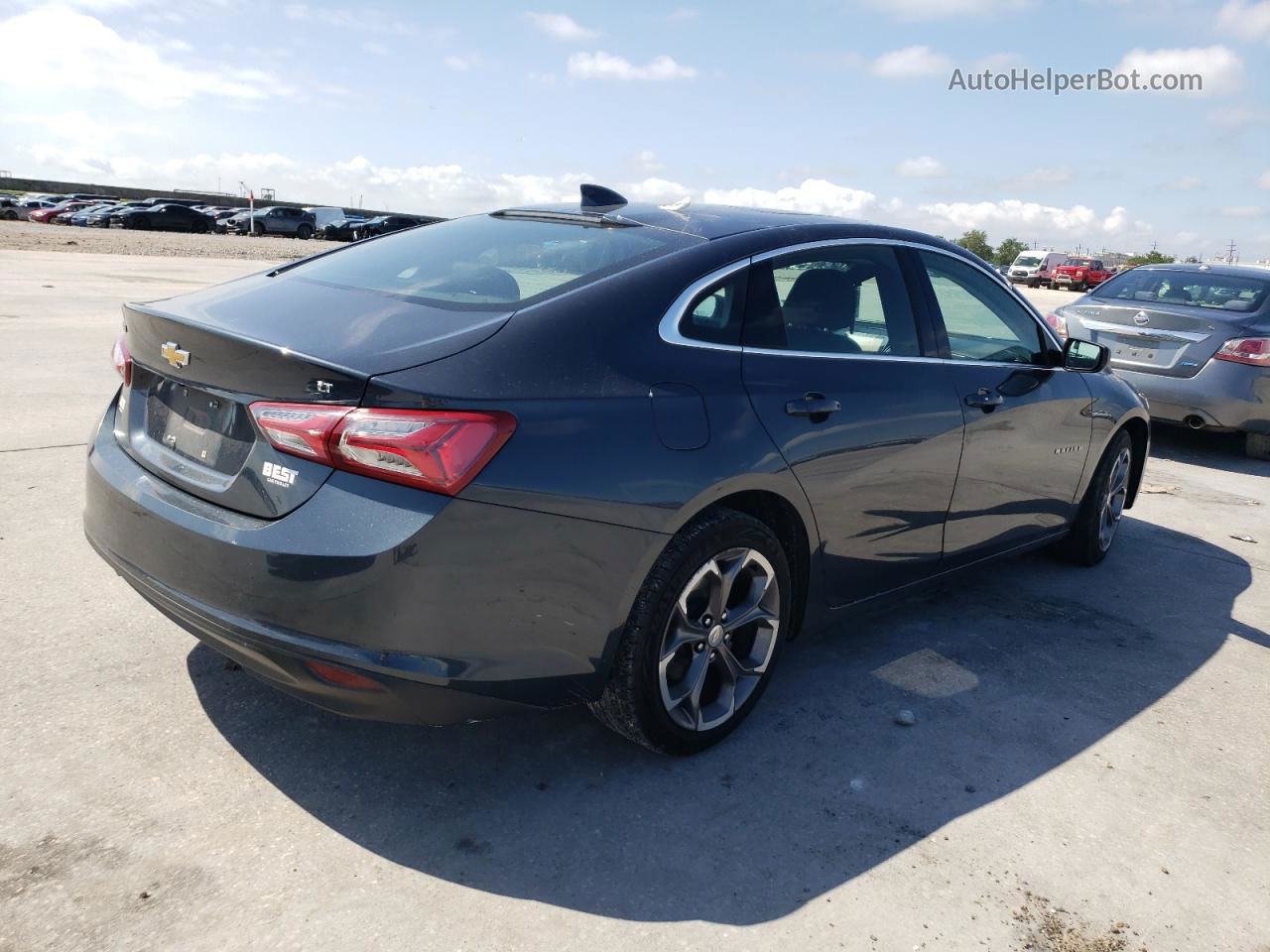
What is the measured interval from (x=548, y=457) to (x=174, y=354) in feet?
3.72

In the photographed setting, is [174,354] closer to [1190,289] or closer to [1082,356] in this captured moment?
[1082,356]

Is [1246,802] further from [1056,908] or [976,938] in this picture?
[976,938]

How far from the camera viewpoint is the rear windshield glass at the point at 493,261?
9.75 ft

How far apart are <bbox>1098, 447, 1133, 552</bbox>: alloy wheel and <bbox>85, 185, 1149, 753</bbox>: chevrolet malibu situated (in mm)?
1604

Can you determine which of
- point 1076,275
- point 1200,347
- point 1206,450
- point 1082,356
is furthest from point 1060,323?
point 1076,275

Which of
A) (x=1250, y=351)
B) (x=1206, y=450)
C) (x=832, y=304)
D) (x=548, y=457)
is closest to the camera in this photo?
(x=548, y=457)

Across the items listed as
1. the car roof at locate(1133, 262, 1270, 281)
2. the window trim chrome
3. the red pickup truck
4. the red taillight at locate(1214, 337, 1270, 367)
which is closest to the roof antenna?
the window trim chrome

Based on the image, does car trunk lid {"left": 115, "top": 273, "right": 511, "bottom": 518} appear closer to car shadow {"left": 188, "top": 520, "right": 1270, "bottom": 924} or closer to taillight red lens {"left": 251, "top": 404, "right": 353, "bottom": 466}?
taillight red lens {"left": 251, "top": 404, "right": 353, "bottom": 466}

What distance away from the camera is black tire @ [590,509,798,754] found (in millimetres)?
2789

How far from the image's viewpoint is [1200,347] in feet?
26.2

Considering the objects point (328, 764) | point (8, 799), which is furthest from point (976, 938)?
point (8, 799)

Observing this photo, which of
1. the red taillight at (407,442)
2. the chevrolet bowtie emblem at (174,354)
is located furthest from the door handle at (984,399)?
the chevrolet bowtie emblem at (174,354)

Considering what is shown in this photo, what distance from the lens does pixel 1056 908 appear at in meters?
2.59

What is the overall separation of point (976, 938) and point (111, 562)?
2.49 metres
